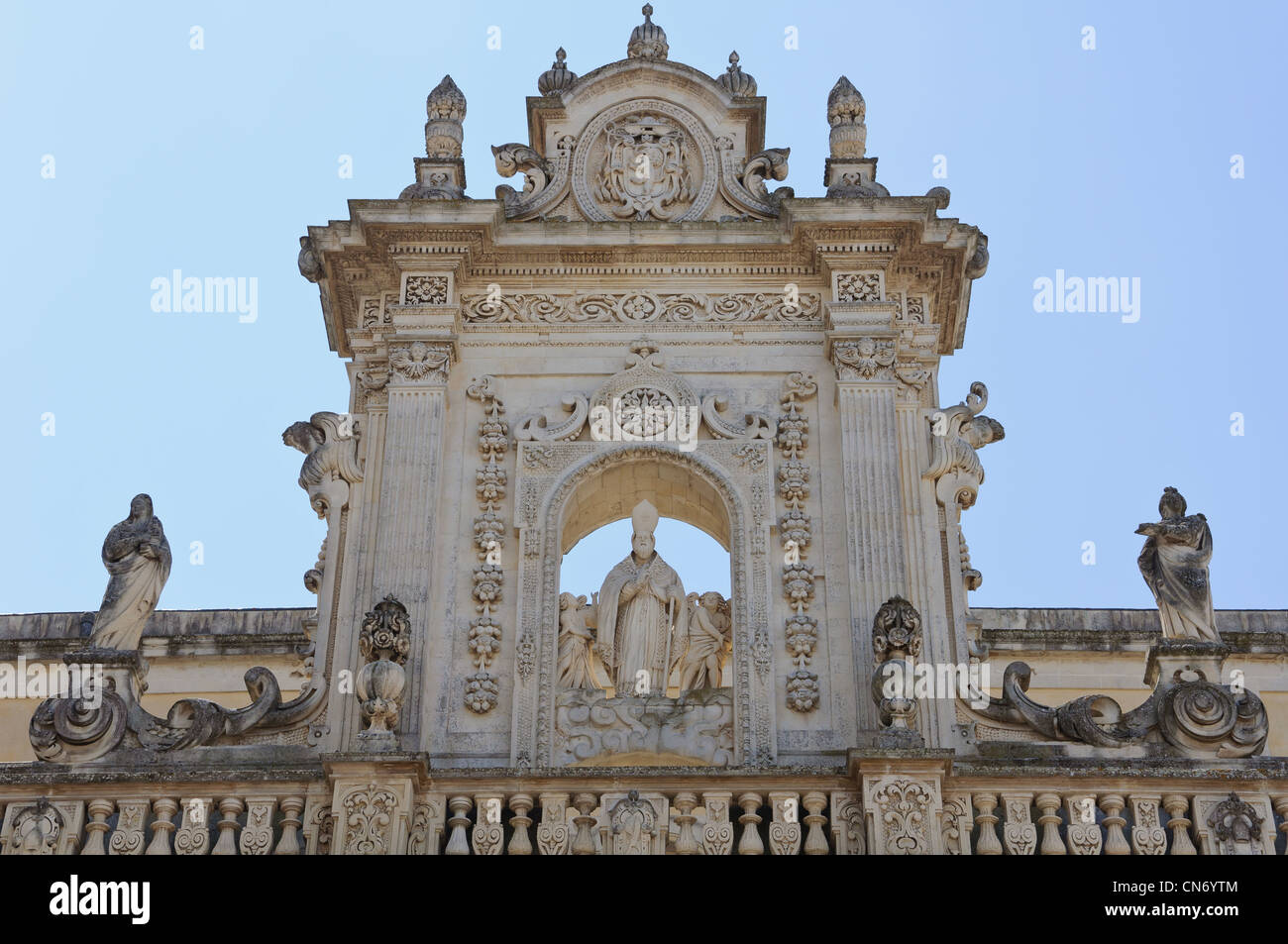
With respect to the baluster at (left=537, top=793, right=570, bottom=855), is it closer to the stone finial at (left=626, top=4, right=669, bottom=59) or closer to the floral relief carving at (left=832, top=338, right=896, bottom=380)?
the floral relief carving at (left=832, top=338, right=896, bottom=380)

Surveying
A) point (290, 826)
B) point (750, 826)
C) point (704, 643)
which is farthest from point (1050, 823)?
point (290, 826)

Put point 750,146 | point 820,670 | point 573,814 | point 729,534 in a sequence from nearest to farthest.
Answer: point 573,814 → point 820,670 → point 729,534 → point 750,146

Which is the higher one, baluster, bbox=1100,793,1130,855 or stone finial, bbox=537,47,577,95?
stone finial, bbox=537,47,577,95

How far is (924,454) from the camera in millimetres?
16109

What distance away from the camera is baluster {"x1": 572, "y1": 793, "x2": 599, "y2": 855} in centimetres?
1355

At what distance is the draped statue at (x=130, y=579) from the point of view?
15.0m

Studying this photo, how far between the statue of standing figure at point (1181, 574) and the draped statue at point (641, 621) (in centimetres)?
357

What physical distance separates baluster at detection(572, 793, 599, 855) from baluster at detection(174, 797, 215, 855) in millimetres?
2535

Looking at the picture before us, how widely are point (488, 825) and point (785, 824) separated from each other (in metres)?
2.00

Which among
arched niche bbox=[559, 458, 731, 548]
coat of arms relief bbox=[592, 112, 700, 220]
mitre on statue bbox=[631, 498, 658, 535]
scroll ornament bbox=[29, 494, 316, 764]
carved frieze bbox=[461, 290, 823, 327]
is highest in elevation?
coat of arms relief bbox=[592, 112, 700, 220]

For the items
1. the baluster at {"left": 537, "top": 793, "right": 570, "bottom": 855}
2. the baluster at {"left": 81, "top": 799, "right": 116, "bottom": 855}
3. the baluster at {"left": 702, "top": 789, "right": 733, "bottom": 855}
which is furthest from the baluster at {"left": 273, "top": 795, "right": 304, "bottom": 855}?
the baluster at {"left": 702, "top": 789, "right": 733, "bottom": 855}

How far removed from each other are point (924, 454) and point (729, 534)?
5.55ft
